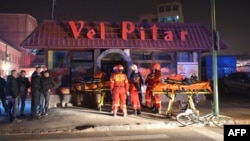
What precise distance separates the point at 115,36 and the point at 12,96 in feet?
24.8

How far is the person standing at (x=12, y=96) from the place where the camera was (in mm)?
14266

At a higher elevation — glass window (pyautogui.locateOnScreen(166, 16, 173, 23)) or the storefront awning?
glass window (pyautogui.locateOnScreen(166, 16, 173, 23))

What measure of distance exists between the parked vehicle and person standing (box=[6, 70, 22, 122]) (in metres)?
15.8

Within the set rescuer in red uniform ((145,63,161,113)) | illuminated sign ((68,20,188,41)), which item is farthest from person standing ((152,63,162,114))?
illuminated sign ((68,20,188,41))

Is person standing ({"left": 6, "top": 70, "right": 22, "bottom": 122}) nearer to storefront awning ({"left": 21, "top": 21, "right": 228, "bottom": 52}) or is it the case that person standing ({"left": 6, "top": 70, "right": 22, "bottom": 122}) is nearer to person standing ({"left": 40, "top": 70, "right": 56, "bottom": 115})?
person standing ({"left": 40, "top": 70, "right": 56, "bottom": 115})

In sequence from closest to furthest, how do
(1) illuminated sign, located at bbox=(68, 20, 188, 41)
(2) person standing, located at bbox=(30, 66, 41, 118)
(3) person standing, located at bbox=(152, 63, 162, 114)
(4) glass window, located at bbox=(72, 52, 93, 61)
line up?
(2) person standing, located at bbox=(30, 66, 41, 118) < (3) person standing, located at bbox=(152, 63, 162, 114) < (1) illuminated sign, located at bbox=(68, 20, 188, 41) < (4) glass window, located at bbox=(72, 52, 93, 61)

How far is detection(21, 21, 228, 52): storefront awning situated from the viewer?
19.3 meters

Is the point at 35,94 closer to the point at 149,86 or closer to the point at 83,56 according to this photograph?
the point at 149,86

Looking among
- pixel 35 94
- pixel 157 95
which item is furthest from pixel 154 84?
pixel 35 94

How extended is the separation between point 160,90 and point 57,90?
7.11 meters

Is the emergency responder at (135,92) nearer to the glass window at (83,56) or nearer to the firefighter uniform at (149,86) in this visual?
the firefighter uniform at (149,86)

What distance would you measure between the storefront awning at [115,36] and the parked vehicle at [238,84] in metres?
4.80

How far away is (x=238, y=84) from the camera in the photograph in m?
25.3

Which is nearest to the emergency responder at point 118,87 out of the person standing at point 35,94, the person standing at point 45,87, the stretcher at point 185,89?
the stretcher at point 185,89
